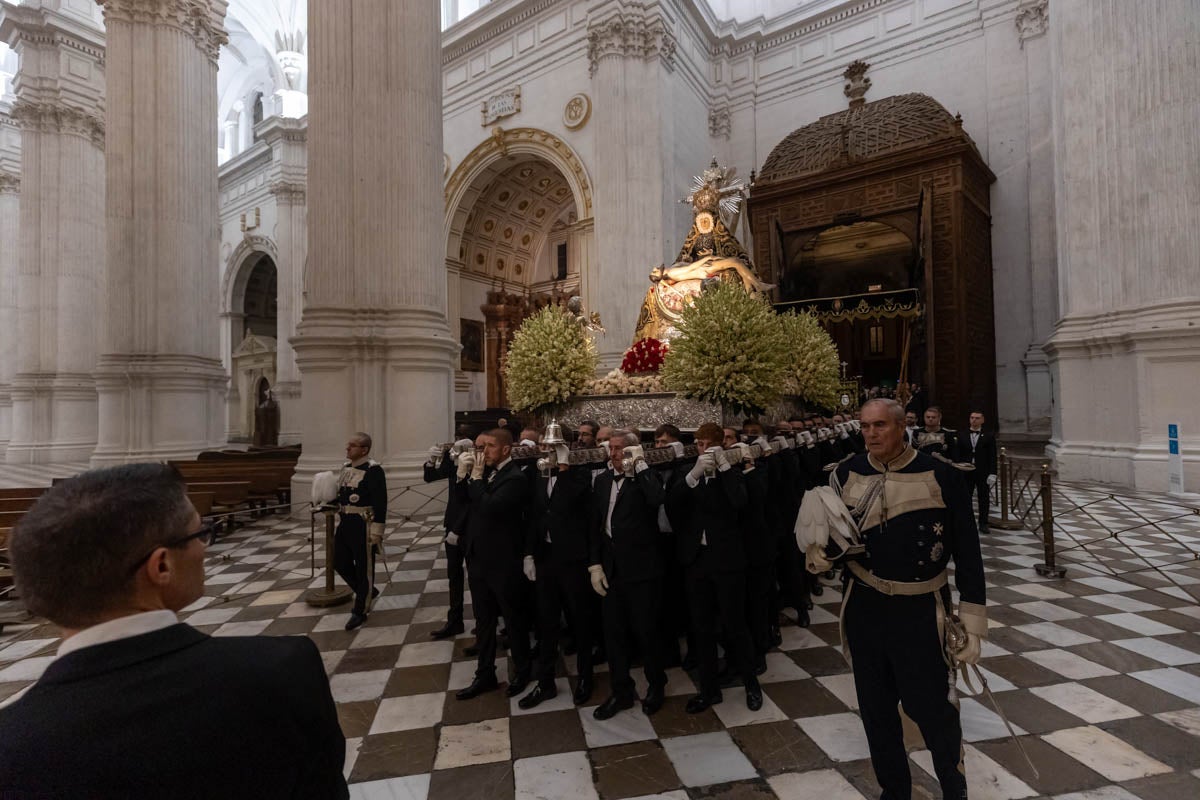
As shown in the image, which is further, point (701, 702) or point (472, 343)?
point (472, 343)

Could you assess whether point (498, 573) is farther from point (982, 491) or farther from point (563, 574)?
point (982, 491)

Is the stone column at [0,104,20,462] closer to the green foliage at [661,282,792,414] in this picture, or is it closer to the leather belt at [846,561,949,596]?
the green foliage at [661,282,792,414]

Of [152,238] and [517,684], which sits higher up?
[152,238]

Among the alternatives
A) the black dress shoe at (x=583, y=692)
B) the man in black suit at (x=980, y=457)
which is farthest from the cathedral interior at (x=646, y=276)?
the man in black suit at (x=980, y=457)

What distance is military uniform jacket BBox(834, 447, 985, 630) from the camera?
7.30ft

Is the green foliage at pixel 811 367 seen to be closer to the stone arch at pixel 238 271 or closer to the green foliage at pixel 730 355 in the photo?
the green foliage at pixel 730 355

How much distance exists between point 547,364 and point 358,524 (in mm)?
3584

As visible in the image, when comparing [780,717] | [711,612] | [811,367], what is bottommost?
[780,717]

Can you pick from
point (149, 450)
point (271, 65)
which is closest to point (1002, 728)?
point (149, 450)

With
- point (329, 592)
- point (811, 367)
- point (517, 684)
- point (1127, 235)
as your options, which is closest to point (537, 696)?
point (517, 684)

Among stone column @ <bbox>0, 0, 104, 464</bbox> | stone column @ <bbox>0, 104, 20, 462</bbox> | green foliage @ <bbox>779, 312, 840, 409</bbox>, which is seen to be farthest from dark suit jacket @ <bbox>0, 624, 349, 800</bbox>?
stone column @ <bbox>0, 104, 20, 462</bbox>

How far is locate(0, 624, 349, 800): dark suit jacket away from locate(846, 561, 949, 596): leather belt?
1.95 metres

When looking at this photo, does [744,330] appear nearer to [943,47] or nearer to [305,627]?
[305,627]

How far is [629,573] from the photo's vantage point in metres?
3.15
